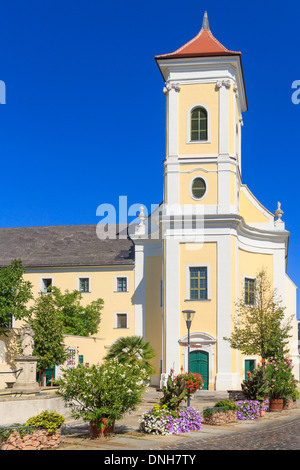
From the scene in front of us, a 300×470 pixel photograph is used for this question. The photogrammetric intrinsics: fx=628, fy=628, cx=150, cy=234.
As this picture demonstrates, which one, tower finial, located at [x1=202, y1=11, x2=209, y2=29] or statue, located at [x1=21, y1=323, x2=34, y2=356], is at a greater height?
tower finial, located at [x1=202, y1=11, x2=209, y2=29]

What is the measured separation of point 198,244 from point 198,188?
382 cm

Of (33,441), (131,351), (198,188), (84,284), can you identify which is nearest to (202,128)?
(198,188)

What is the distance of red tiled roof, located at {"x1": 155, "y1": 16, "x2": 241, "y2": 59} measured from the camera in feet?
136

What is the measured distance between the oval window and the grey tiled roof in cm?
899

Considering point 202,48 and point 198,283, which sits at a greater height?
point 202,48

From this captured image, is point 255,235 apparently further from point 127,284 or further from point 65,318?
point 65,318

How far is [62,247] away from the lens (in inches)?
2028

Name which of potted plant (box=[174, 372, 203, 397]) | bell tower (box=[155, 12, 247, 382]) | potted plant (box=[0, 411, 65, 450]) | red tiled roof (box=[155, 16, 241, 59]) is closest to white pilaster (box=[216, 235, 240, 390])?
bell tower (box=[155, 12, 247, 382])

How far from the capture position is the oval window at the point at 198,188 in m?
41.0

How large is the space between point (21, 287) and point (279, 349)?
15.0 meters

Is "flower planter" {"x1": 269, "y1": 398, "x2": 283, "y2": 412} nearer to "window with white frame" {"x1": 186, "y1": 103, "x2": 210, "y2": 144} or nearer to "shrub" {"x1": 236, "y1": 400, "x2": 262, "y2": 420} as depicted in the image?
"shrub" {"x1": 236, "y1": 400, "x2": 262, "y2": 420}

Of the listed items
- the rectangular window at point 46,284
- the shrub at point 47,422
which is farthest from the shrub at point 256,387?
the rectangular window at point 46,284

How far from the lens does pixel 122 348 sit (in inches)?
1470

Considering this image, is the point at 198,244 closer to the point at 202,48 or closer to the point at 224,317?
the point at 224,317
